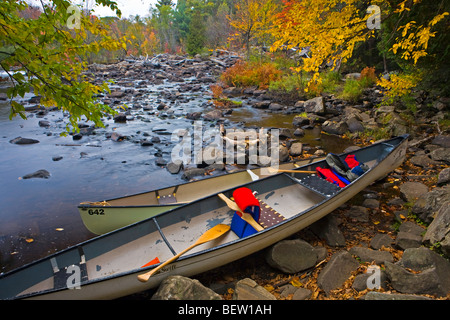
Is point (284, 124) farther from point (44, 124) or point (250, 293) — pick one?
point (44, 124)

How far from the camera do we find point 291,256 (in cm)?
409

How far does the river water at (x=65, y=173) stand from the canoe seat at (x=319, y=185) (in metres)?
3.51

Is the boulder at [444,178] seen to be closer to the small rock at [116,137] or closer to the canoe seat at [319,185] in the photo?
the canoe seat at [319,185]

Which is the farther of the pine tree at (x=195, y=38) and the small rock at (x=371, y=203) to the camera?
the pine tree at (x=195, y=38)

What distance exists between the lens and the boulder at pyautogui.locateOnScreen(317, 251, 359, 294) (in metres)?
3.67

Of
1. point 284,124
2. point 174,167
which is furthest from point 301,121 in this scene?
point 174,167

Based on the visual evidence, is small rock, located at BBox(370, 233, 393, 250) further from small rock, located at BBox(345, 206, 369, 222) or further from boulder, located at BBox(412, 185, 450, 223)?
boulder, located at BBox(412, 185, 450, 223)

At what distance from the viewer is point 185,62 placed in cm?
3378

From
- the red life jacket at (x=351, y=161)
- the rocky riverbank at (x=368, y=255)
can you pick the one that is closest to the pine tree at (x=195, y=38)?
the rocky riverbank at (x=368, y=255)

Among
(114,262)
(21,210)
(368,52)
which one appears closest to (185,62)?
(368,52)

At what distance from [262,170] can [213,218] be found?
7.02ft

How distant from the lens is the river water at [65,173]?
541 cm

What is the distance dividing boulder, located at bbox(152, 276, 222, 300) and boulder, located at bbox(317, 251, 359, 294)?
146cm
